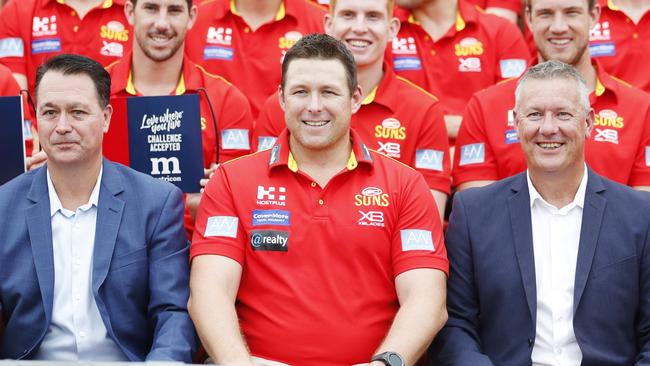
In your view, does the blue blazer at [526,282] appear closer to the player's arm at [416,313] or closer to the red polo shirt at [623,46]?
the player's arm at [416,313]

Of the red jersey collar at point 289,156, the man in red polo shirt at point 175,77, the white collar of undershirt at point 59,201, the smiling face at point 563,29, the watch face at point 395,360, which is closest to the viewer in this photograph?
the watch face at point 395,360

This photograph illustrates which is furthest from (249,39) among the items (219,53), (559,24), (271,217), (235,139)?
(271,217)

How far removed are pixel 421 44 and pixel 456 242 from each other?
207 cm

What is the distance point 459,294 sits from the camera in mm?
4332

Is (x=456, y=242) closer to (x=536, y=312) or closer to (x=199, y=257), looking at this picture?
(x=536, y=312)

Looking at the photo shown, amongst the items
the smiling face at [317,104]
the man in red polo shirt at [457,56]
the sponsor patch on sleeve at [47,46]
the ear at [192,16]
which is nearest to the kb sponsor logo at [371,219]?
the smiling face at [317,104]

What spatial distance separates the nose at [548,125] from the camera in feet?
14.0

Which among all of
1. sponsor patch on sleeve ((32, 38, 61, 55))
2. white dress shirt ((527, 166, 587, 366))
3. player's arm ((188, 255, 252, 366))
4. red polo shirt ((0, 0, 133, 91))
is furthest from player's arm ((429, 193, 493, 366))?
sponsor patch on sleeve ((32, 38, 61, 55))

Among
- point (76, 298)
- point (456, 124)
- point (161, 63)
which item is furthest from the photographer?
point (456, 124)

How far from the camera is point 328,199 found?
4.29 metres

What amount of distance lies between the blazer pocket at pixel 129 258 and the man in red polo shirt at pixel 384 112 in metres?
1.25

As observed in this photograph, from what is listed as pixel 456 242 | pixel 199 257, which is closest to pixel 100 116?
pixel 199 257

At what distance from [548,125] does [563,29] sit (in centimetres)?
129

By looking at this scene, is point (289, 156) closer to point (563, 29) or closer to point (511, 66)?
point (563, 29)
